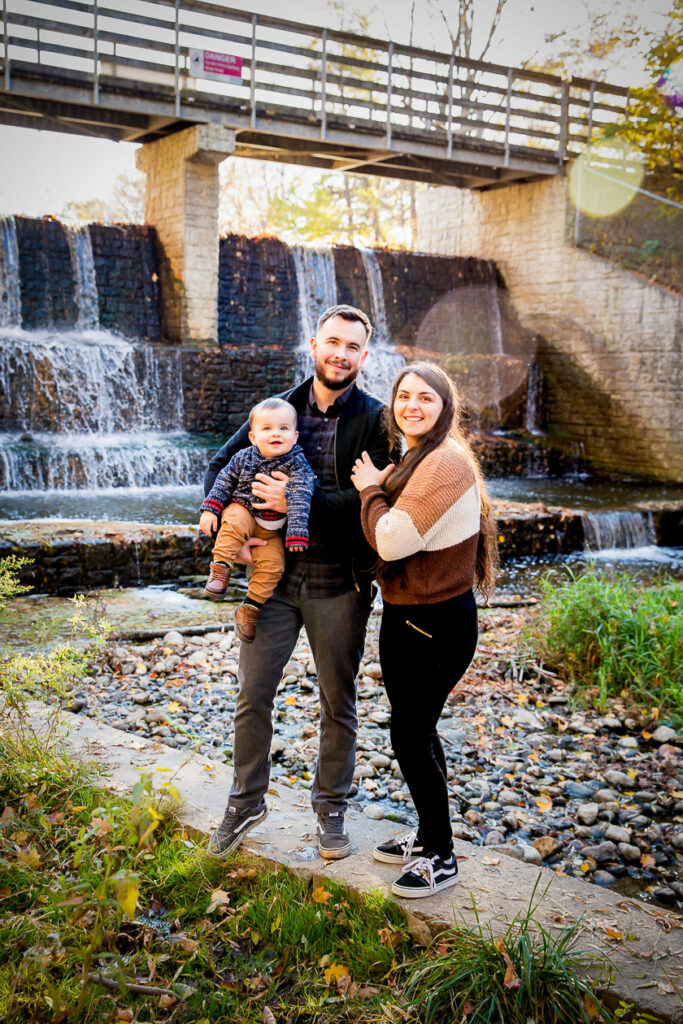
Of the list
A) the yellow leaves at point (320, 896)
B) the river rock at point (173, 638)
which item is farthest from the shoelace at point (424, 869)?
the river rock at point (173, 638)

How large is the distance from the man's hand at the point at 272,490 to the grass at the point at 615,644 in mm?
2711

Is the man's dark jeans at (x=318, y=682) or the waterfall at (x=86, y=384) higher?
the waterfall at (x=86, y=384)

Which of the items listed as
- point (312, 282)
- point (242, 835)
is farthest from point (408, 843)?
point (312, 282)

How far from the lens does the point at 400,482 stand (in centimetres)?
246

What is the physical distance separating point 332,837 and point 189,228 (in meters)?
12.4

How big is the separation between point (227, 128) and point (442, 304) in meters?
5.82

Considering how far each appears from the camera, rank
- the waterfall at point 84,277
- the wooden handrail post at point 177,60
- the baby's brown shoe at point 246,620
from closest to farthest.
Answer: the baby's brown shoe at point 246,620, the wooden handrail post at point 177,60, the waterfall at point 84,277

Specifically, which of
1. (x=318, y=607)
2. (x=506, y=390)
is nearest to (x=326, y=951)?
(x=318, y=607)

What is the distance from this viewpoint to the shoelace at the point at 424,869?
2.38 metres

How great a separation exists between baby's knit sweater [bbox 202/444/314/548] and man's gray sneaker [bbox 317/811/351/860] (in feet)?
2.92

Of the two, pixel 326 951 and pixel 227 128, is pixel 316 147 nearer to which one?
pixel 227 128

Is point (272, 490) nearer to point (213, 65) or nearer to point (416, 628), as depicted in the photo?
point (416, 628)

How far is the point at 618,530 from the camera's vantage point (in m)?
9.80

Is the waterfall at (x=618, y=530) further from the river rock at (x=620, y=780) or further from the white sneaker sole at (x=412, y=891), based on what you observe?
the white sneaker sole at (x=412, y=891)
